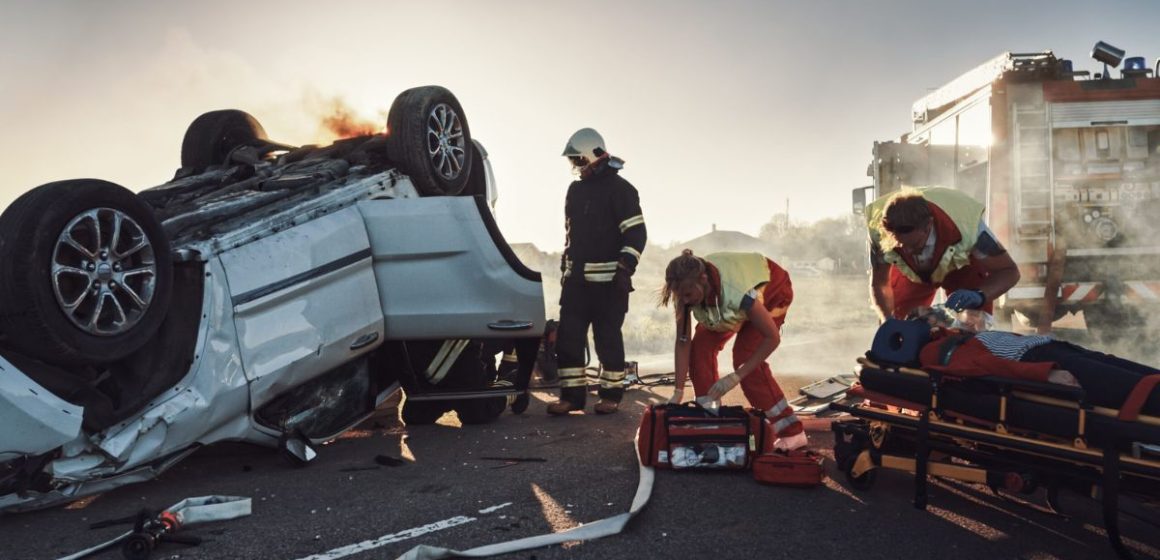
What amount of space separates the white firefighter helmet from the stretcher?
307cm

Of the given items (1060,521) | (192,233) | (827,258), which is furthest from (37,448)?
(827,258)

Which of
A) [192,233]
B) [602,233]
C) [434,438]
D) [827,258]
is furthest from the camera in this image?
[827,258]

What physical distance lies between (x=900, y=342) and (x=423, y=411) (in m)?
3.17

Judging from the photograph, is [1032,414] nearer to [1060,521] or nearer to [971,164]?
[1060,521]

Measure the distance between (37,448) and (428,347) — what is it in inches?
88.3

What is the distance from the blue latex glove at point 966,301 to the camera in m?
3.39

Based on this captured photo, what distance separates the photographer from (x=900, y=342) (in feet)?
10.3

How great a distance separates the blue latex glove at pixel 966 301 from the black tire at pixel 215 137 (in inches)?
171

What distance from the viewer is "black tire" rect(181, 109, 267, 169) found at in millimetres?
5281

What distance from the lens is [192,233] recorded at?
377 centimetres

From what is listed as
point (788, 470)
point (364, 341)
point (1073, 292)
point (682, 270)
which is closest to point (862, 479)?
point (788, 470)

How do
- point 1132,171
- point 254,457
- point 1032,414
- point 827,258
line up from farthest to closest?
point 827,258
point 1132,171
point 254,457
point 1032,414

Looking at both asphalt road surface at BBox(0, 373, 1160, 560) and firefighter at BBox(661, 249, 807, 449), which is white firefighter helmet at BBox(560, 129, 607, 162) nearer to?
firefighter at BBox(661, 249, 807, 449)

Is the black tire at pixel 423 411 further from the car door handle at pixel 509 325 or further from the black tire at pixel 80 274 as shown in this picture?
the black tire at pixel 80 274
